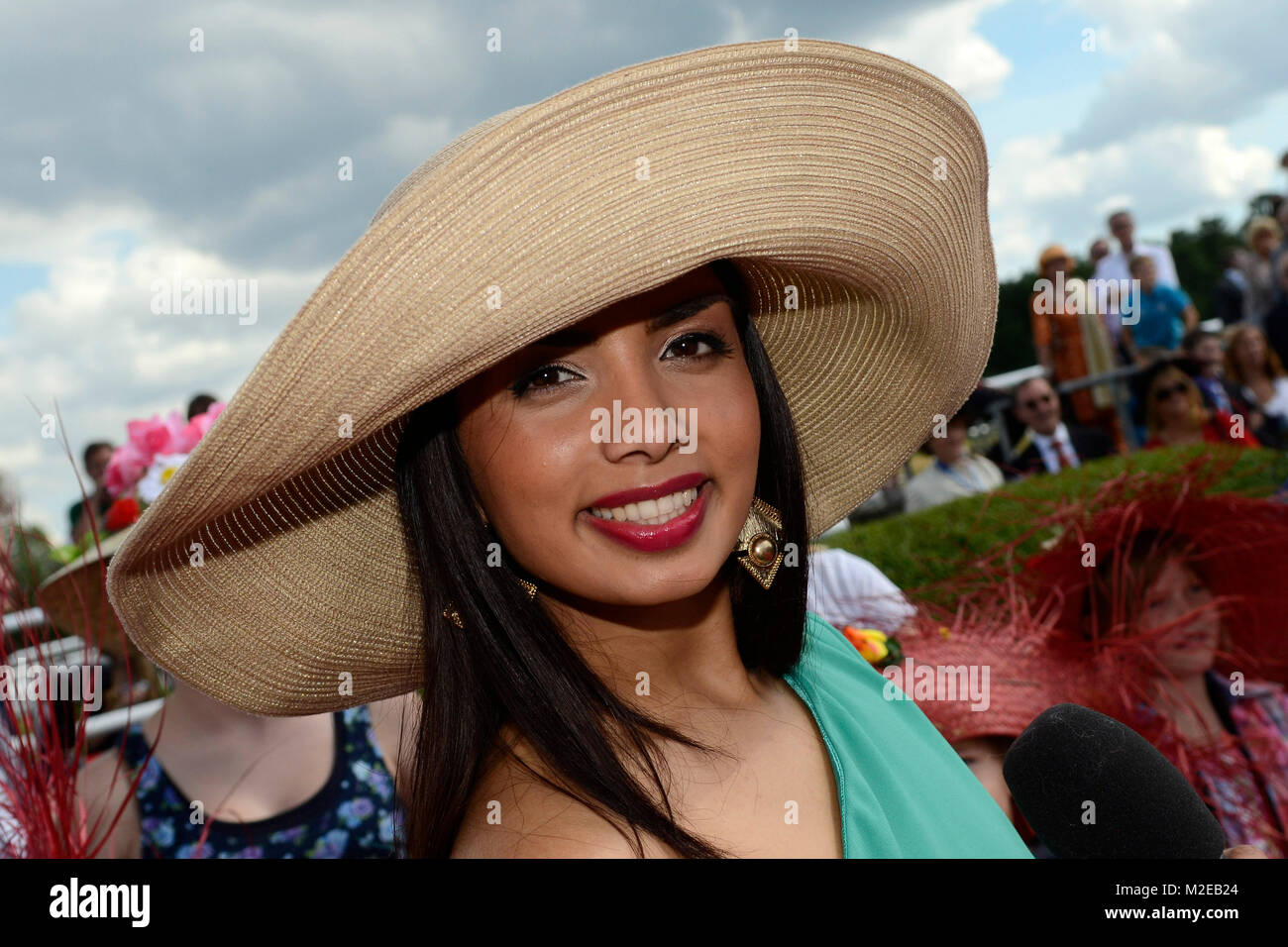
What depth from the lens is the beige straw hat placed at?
54.3 inches

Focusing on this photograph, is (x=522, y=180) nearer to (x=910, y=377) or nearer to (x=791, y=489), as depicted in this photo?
(x=791, y=489)

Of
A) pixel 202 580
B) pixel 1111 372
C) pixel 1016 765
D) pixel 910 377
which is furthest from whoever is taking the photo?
pixel 1111 372

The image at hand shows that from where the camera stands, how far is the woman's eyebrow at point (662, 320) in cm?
149

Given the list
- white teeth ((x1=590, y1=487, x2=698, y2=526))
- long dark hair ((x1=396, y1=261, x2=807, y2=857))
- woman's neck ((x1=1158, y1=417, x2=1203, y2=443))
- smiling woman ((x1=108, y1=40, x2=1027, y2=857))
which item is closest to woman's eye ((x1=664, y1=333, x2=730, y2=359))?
smiling woman ((x1=108, y1=40, x2=1027, y2=857))

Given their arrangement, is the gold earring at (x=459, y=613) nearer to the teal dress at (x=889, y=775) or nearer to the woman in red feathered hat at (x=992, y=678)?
the teal dress at (x=889, y=775)

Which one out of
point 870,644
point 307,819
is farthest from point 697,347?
point 307,819

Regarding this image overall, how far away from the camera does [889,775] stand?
5.62ft

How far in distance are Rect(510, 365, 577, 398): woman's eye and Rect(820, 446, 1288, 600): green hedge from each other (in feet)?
7.63

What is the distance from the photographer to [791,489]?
1.94m

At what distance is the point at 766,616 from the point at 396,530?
66 centimetres

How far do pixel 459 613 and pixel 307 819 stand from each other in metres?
1.86

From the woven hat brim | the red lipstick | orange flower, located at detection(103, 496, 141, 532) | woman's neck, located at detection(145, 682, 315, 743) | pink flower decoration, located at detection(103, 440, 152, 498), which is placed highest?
pink flower decoration, located at detection(103, 440, 152, 498)

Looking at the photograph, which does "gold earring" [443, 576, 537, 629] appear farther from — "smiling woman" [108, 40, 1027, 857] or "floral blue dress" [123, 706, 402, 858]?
"floral blue dress" [123, 706, 402, 858]
